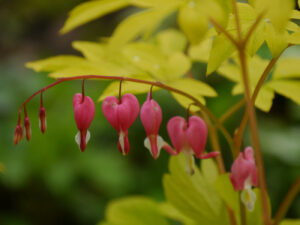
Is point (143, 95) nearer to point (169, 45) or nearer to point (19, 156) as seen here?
point (19, 156)

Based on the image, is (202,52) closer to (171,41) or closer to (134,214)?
(171,41)

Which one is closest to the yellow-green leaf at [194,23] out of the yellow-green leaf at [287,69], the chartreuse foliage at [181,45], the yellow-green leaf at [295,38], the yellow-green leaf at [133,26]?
the chartreuse foliage at [181,45]

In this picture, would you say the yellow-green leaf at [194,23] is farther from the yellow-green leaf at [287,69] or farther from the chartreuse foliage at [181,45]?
the yellow-green leaf at [287,69]

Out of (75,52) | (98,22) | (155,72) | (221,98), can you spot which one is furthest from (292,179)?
(98,22)

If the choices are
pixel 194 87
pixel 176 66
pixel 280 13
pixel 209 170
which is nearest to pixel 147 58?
pixel 176 66

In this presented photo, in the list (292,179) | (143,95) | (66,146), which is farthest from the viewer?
(143,95)
